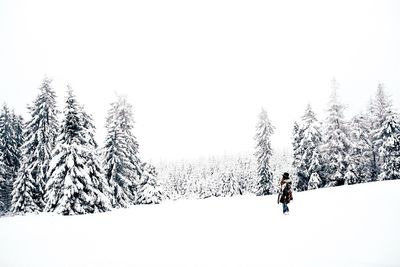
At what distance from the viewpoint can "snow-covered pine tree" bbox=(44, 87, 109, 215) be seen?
66.3 feet

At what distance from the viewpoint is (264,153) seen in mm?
44031

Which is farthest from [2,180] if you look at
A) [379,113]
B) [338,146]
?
[379,113]

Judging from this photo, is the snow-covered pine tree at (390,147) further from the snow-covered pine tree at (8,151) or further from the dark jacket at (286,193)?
the snow-covered pine tree at (8,151)

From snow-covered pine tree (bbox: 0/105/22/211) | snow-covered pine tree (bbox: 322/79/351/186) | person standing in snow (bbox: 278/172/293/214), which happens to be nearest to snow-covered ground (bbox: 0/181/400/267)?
person standing in snow (bbox: 278/172/293/214)

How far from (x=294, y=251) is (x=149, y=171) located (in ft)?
92.3

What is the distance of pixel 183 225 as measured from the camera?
43.6 feet

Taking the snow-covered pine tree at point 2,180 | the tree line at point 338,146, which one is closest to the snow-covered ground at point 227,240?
the tree line at point 338,146

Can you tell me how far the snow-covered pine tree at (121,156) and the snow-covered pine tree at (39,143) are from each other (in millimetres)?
5761

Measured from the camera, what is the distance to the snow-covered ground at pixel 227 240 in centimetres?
800

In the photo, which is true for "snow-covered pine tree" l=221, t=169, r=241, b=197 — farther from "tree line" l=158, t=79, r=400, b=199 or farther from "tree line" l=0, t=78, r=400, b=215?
"tree line" l=0, t=78, r=400, b=215

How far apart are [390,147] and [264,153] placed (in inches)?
654

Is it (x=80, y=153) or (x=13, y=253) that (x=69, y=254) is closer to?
(x=13, y=253)

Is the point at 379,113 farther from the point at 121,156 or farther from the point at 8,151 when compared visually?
the point at 8,151

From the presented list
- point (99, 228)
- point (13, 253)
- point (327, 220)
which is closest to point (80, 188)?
point (99, 228)
